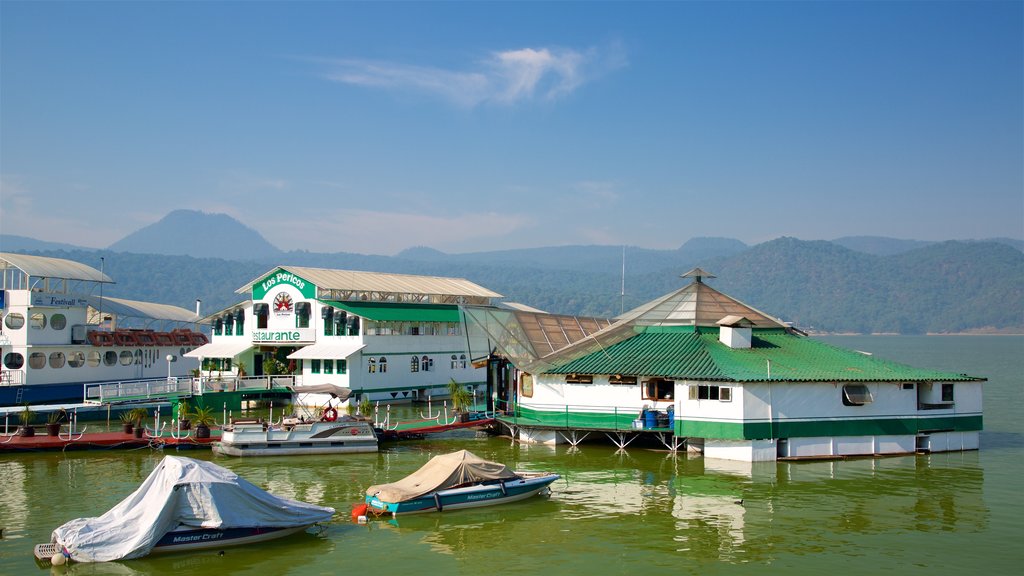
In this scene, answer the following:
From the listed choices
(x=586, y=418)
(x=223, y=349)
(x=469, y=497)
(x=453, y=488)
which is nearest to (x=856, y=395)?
(x=586, y=418)

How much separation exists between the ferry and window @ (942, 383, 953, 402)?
41660 mm

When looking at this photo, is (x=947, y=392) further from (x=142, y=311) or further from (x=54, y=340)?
(x=142, y=311)

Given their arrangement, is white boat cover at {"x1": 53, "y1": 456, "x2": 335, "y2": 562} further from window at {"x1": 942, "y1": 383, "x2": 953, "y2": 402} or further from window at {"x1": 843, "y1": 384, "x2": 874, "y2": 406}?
window at {"x1": 942, "y1": 383, "x2": 953, "y2": 402}

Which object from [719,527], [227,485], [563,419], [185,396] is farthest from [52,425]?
[719,527]

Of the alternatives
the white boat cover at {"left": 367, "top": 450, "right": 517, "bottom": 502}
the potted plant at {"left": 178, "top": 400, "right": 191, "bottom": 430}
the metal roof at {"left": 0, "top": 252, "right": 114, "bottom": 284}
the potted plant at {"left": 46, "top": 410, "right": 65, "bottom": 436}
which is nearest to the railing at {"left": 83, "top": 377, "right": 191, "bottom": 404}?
the potted plant at {"left": 46, "top": 410, "right": 65, "bottom": 436}

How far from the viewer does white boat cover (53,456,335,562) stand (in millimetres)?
20922

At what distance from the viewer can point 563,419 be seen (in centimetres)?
3778

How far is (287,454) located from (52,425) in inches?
452

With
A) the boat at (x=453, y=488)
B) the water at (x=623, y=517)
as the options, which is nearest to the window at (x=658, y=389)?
the water at (x=623, y=517)

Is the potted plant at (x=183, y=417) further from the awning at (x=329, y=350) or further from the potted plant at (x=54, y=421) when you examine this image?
the awning at (x=329, y=350)

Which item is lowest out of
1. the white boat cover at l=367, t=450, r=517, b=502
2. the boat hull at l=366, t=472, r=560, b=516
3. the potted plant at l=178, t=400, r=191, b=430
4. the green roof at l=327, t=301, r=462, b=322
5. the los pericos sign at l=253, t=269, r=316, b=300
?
the boat hull at l=366, t=472, r=560, b=516

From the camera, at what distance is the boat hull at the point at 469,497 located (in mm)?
25516

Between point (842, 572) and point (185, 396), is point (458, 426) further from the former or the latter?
point (842, 572)

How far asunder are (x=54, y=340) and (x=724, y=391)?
138 feet
